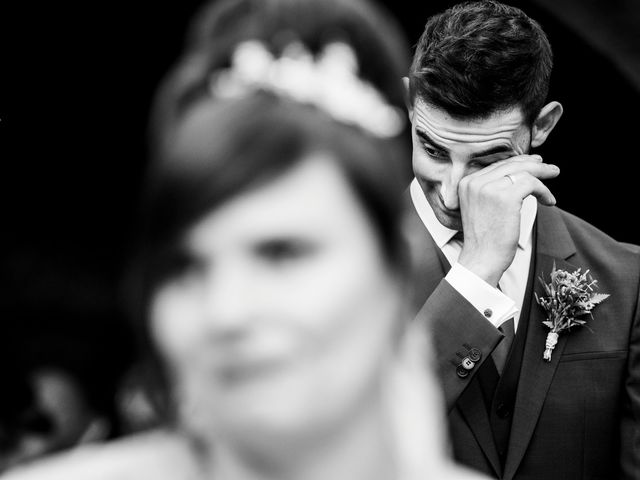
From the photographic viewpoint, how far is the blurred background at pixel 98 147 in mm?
2248

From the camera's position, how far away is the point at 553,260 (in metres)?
2.59

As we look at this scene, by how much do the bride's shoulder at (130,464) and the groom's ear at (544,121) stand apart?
205 centimetres

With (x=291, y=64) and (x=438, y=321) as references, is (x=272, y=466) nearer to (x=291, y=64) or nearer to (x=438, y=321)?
(x=291, y=64)

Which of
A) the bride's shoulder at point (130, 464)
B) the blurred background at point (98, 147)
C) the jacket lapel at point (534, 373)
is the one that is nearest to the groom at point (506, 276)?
the jacket lapel at point (534, 373)

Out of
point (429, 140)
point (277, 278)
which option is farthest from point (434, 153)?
point (277, 278)

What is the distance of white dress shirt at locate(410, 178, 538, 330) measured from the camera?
2.27m

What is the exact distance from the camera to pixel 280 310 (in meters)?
0.77

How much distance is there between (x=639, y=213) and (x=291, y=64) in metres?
4.24

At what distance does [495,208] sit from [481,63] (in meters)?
0.46

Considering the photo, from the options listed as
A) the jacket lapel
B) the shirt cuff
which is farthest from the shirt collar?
the shirt cuff

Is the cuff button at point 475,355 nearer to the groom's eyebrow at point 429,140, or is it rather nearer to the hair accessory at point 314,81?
the groom's eyebrow at point 429,140

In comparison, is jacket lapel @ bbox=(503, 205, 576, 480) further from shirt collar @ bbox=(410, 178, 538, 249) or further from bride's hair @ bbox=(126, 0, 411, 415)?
bride's hair @ bbox=(126, 0, 411, 415)

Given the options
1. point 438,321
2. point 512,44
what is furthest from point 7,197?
point 512,44

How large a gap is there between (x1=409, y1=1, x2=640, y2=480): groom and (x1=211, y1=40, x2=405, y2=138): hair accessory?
139 cm
